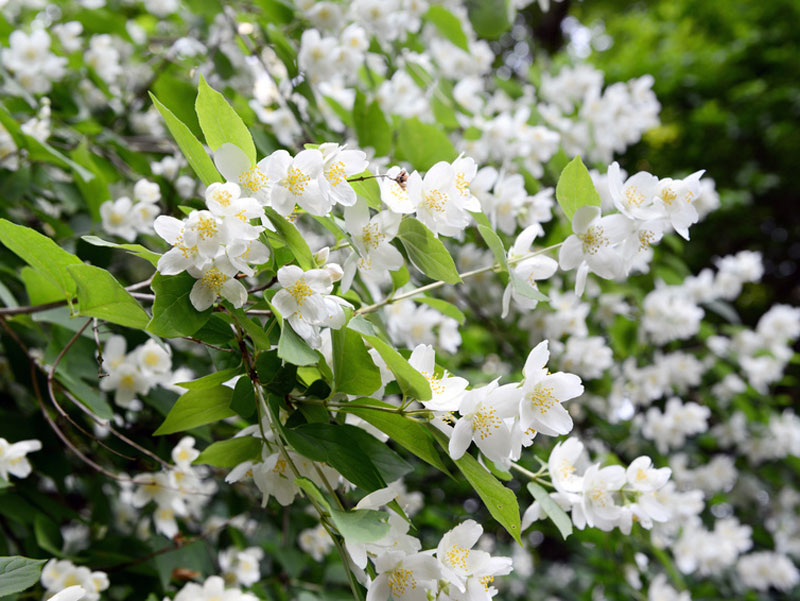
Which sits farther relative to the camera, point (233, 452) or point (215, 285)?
point (233, 452)

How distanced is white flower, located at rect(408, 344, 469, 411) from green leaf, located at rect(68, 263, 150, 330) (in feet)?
1.18

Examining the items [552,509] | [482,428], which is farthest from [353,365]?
[552,509]

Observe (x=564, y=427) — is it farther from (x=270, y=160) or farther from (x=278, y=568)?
(x=278, y=568)

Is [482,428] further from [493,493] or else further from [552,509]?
[552,509]

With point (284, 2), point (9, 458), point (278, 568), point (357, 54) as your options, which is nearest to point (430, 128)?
point (357, 54)

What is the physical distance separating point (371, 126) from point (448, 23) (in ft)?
2.01

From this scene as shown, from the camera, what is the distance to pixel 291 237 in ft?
2.60

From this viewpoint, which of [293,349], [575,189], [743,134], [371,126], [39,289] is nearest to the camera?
[293,349]

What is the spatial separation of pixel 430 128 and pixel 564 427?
2.68 ft

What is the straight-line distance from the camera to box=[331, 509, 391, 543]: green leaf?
27.8 inches

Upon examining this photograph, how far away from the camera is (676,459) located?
2.72m

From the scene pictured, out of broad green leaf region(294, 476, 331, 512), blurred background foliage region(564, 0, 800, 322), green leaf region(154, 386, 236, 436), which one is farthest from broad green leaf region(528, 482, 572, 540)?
blurred background foliage region(564, 0, 800, 322)

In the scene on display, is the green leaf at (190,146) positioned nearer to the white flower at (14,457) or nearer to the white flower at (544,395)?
the white flower at (544,395)

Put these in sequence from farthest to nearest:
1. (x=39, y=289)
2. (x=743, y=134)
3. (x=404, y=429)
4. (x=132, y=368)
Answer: (x=743, y=134) < (x=132, y=368) < (x=39, y=289) < (x=404, y=429)
